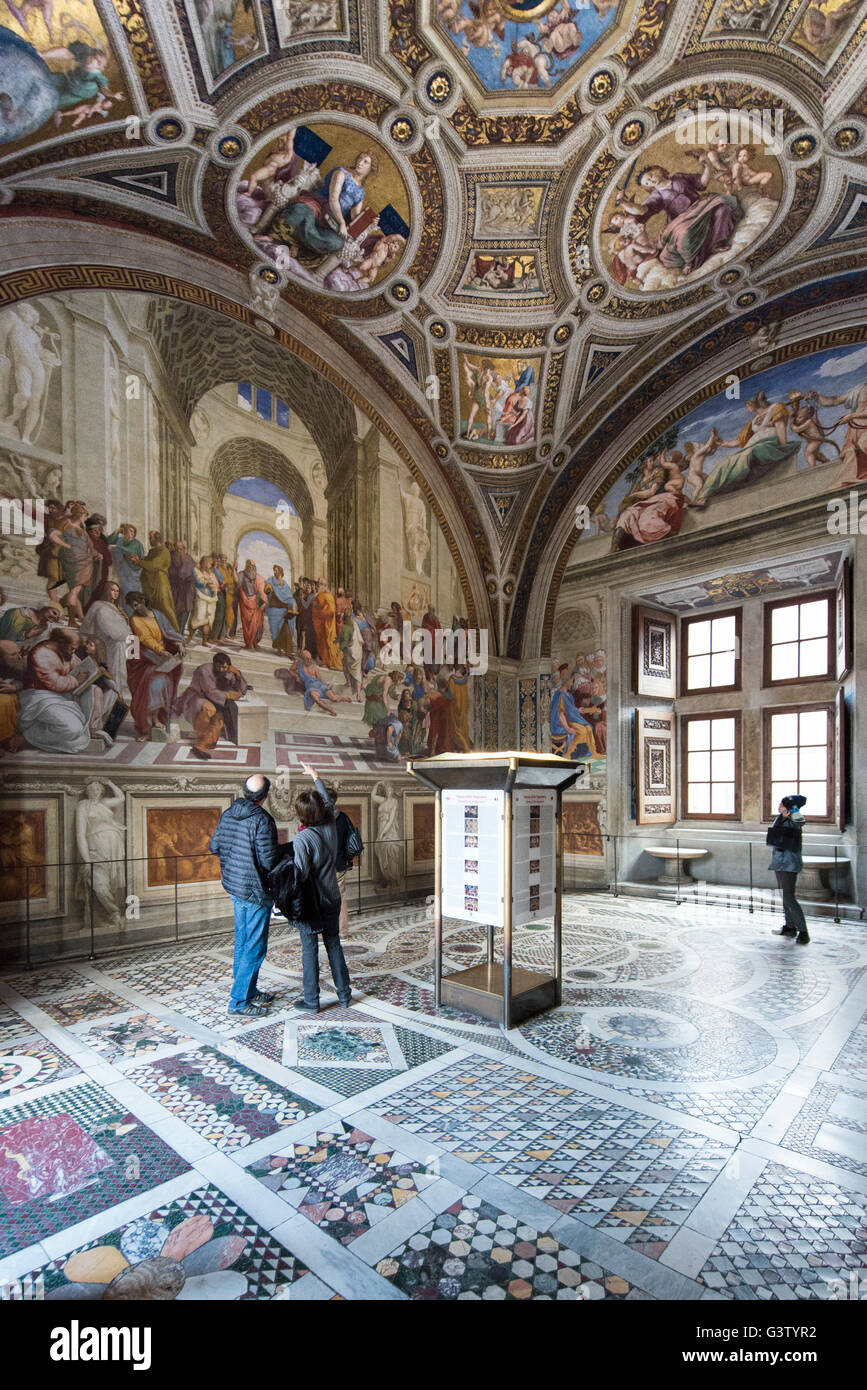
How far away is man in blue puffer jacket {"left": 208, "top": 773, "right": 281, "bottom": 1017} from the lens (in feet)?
16.5

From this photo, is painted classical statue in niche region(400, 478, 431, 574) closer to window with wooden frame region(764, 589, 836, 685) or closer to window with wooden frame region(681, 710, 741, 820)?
window with wooden frame region(681, 710, 741, 820)

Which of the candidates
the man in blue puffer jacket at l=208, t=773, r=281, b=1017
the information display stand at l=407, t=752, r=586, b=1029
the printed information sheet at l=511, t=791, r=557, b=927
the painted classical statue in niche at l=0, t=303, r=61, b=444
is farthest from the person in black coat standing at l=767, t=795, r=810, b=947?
the painted classical statue in niche at l=0, t=303, r=61, b=444

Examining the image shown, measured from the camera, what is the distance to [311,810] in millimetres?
5051

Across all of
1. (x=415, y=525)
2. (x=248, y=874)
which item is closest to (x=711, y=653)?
(x=415, y=525)

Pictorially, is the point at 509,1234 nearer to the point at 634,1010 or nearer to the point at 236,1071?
the point at 236,1071

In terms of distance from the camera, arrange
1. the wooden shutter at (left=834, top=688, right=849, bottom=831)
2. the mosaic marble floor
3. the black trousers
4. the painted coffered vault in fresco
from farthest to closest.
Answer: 1. the wooden shutter at (left=834, top=688, right=849, bottom=831)
2. the black trousers
3. the painted coffered vault in fresco
4. the mosaic marble floor

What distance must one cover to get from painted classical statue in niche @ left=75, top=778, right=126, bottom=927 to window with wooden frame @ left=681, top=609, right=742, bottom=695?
9975 mm

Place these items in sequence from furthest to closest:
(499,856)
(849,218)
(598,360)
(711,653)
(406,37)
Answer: (711,653), (598,360), (849,218), (406,37), (499,856)

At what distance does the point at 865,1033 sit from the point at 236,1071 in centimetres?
440

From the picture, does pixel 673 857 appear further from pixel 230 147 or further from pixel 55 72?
pixel 55 72

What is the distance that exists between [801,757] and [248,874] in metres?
9.49

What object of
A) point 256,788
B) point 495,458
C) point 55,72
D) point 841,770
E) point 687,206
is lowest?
point 841,770

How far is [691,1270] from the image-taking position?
93.5 inches

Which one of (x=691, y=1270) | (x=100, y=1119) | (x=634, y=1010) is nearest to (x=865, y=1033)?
(x=634, y=1010)
